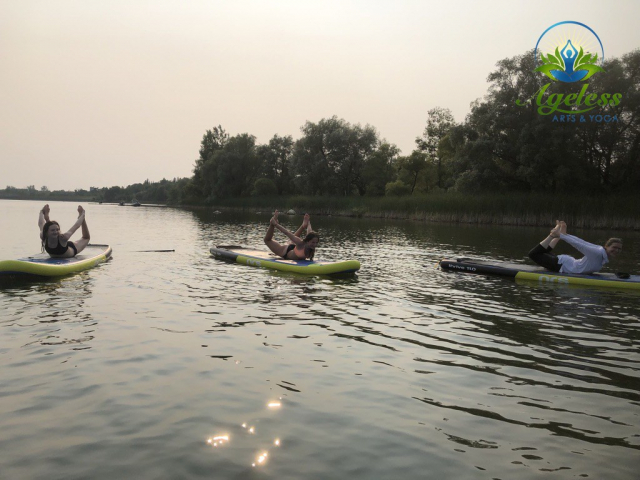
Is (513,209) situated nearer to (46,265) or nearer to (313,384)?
(46,265)

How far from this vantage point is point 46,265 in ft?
37.3

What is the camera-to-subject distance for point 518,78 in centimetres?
4412

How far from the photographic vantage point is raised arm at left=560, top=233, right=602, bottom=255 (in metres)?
11.5

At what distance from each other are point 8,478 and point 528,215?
36050 millimetres

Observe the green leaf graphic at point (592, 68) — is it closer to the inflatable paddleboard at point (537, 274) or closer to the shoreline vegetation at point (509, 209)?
the shoreline vegetation at point (509, 209)

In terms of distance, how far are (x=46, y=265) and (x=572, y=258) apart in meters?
13.2

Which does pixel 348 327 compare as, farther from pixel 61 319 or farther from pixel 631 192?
pixel 631 192

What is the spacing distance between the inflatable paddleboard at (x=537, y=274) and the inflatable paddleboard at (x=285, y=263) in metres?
3.49

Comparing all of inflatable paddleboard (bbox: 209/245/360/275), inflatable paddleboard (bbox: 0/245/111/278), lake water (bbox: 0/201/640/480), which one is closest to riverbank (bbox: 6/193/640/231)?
lake water (bbox: 0/201/640/480)

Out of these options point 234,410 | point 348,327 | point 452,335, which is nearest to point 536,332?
A: point 452,335

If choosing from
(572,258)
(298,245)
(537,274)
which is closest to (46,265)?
(298,245)

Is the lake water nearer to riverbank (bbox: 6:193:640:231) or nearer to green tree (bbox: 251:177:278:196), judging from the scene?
riverbank (bbox: 6:193:640:231)

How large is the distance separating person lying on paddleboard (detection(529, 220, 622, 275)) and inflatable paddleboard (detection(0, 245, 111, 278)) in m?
11.8

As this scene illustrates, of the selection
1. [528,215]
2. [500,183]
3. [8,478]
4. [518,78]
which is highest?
[518,78]
